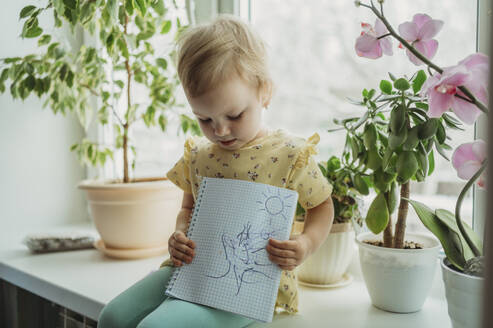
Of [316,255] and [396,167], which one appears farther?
[316,255]

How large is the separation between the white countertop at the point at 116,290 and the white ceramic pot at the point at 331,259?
26mm

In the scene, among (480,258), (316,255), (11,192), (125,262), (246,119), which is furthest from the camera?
(11,192)

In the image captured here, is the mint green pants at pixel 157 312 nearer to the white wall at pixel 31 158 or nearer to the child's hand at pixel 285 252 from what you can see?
the child's hand at pixel 285 252

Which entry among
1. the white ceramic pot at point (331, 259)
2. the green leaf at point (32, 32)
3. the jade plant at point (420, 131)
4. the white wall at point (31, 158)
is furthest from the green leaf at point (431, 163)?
the white wall at point (31, 158)

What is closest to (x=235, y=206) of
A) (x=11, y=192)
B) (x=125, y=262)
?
(x=125, y=262)

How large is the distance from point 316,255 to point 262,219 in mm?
240

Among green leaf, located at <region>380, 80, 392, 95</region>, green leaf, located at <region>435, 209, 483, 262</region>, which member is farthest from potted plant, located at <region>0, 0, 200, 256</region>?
green leaf, located at <region>435, 209, 483, 262</region>

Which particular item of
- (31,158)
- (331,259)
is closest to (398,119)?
(331,259)

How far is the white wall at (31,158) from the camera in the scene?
1411mm

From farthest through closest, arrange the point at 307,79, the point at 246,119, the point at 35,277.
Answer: the point at 307,79 < the point at 35,277 < the point at 246,119

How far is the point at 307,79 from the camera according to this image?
1.71m

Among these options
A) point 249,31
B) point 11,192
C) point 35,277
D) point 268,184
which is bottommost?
point 35,277

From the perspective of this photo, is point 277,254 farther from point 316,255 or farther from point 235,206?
point 316,255

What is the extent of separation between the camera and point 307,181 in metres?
0.79
